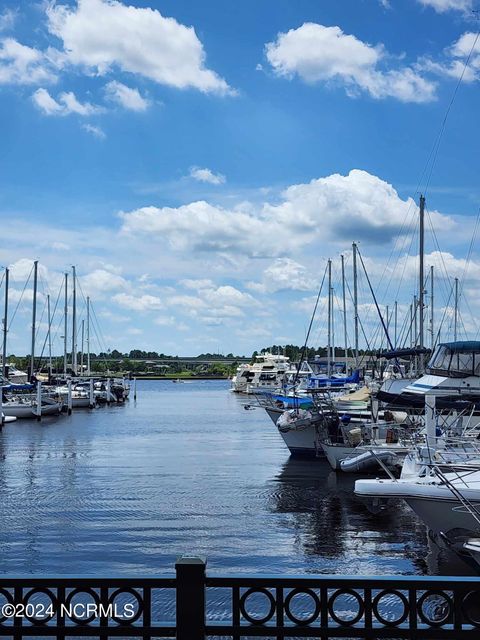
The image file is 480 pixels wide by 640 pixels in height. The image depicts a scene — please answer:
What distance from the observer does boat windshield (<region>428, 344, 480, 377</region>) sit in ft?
87.4

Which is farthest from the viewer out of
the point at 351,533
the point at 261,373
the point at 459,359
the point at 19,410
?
the point at 261,373

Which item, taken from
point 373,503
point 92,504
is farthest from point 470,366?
point 92,504

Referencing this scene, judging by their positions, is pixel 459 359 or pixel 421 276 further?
pixel 421 276

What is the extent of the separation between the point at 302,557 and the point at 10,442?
112 ft

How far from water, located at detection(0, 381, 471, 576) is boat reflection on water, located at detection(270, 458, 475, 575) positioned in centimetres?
3

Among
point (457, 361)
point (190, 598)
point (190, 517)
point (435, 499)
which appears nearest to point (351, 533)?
point (190, 517)

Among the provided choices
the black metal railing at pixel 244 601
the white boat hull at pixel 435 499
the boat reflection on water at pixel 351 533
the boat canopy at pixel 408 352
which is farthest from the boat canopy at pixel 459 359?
the black metal railing at pixel 244 601

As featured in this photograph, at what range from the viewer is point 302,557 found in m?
18.4

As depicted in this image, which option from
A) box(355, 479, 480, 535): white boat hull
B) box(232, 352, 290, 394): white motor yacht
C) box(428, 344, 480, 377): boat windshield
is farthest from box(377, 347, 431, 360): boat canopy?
box(232, 352, 290, 394): white motor yacht

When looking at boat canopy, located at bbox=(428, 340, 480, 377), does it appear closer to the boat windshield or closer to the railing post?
the boat windshield

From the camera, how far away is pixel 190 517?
2383 centimetres

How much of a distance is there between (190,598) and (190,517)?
1842 centimetres

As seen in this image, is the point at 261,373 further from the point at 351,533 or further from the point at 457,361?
the point at 351,533

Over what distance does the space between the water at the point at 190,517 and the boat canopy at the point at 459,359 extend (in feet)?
16.5
